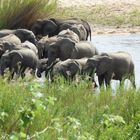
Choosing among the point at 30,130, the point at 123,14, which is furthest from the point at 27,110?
the point at 123,14

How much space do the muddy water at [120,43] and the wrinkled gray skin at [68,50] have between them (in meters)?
1.57

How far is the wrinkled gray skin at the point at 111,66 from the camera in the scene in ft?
35.4

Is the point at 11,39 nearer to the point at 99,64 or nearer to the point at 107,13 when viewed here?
the point at 99,64

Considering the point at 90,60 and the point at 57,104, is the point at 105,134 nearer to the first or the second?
the point at 57,104

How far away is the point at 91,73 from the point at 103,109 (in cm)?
367

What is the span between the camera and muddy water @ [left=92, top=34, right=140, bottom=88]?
15.1 meters

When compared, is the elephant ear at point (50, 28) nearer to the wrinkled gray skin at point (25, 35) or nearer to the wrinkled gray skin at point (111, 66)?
the wrinkled gray skin at point (25, 35)

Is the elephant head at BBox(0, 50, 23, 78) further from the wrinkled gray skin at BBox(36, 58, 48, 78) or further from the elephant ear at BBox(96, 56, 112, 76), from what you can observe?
the elephant ear at BBox(96, 56, 112, 76)

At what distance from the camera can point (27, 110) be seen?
4.65 metres

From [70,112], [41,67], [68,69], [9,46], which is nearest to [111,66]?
[68,69]

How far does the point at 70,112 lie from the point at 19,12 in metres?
8.78

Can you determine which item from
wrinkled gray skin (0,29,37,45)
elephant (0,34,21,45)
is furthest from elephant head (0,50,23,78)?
wrinkled gray skin (0,29,37,45)

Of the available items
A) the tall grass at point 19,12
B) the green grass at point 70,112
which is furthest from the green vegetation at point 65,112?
the tall grass at point 19,12

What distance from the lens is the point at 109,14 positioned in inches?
888
